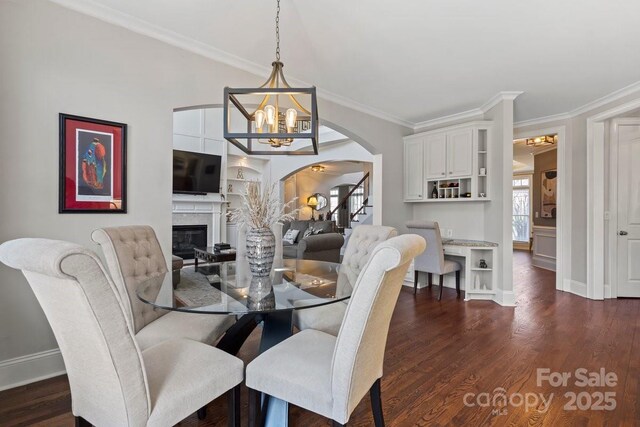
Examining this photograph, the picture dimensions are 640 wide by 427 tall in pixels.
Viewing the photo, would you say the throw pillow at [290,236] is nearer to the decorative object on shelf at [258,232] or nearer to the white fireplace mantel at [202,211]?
the white fireplace mantel at [202,211]

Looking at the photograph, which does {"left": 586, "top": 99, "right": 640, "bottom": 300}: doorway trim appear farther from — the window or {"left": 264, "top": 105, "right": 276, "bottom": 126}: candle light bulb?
the window

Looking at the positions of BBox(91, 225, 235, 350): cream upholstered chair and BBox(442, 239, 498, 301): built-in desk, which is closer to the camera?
BBox(91, 225, 235, 350): cream upholstered chair

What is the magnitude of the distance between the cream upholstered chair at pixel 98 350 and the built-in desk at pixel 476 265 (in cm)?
379

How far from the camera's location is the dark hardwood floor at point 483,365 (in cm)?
180

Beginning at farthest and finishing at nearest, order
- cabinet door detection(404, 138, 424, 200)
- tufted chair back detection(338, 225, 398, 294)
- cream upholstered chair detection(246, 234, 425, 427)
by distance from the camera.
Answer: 1. cabinet door detection(404, 138, 424, 200)
2. tufted chair back detection(338, 225, 398, 294)
3. cream upholstered chair detection(246, 234, 425, 427)

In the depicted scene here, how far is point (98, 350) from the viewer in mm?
1039

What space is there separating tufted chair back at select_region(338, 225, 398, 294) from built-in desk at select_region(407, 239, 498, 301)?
91.6 inches

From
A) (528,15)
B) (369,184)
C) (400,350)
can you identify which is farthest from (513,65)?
(369,184)

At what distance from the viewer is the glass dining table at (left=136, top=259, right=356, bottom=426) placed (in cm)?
151

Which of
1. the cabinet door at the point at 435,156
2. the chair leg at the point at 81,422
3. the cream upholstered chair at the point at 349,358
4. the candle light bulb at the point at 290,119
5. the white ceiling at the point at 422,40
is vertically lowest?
the chair leg at the point at 81,422

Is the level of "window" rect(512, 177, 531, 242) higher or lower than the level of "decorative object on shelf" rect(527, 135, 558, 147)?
lower

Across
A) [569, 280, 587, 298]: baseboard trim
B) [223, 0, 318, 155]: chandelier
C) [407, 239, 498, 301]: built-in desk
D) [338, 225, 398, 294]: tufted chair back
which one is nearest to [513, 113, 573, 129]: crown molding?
[407, 239, 498, 301]: built-in desk

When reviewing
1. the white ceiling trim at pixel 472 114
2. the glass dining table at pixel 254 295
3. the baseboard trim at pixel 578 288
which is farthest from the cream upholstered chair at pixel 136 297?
the baseboard trim at pixel 578 288

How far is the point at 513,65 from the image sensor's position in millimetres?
3344
